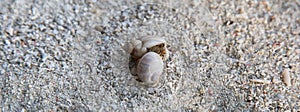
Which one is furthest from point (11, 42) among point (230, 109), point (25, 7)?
point (230, 109)

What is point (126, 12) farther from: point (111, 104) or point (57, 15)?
point (111, 104)

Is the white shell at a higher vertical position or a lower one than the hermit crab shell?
lower

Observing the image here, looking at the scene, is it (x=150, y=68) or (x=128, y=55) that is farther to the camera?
(x=128, y=55)
